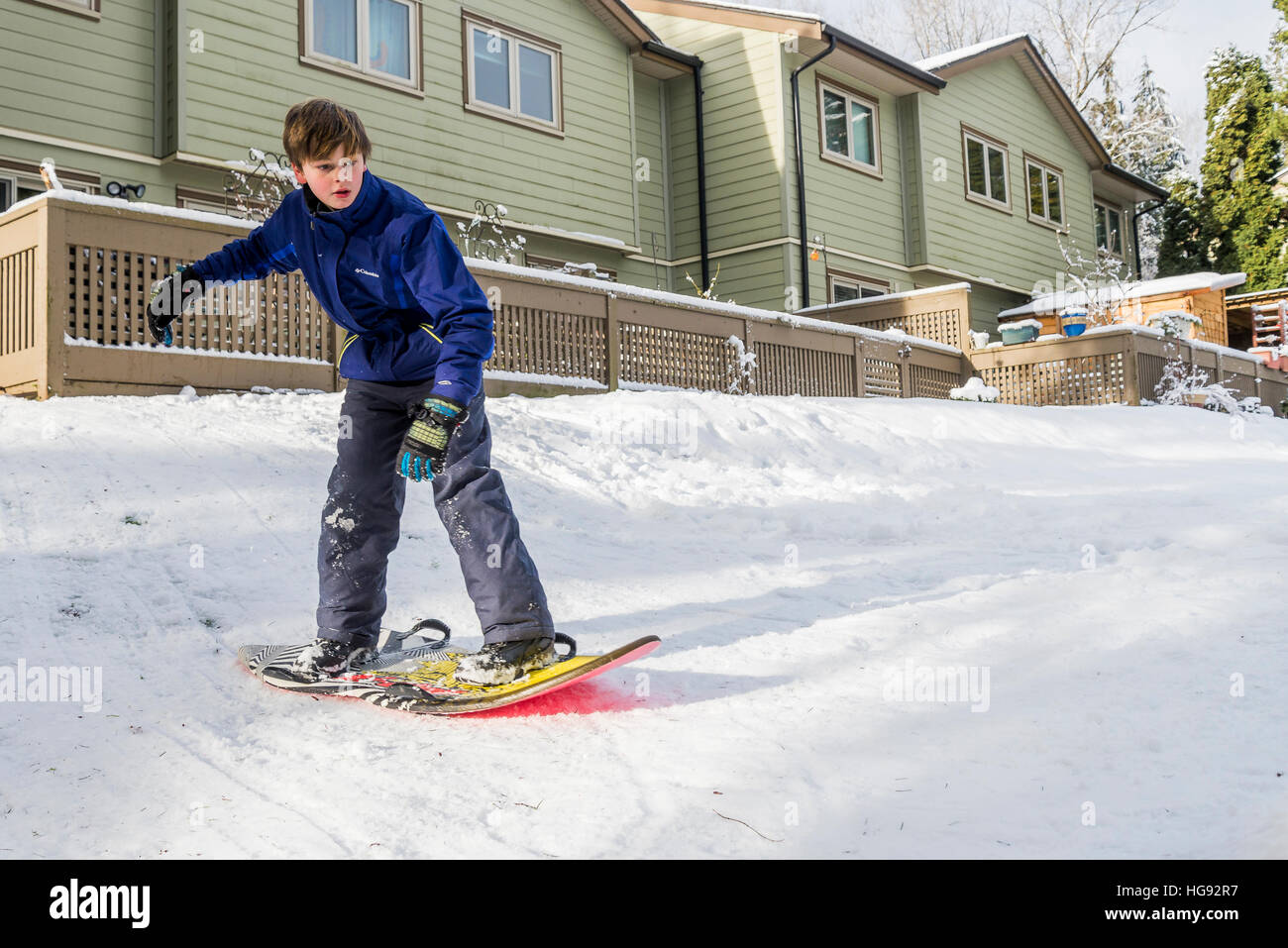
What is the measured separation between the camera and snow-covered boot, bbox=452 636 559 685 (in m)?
3.16

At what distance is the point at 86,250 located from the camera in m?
7.20

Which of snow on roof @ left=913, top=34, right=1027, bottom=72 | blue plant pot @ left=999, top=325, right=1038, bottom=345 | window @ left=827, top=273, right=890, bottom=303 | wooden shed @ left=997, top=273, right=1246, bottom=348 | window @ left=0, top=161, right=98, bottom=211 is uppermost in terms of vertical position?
snow on roof @ left=913, top=34, right=1027, bottom=72

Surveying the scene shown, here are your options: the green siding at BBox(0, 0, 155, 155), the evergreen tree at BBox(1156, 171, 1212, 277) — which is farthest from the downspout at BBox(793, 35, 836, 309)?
the evergreen tree at BBox(1156, 171, 1212, 277)

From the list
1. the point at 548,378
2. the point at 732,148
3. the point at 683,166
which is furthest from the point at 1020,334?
the point at 548,378

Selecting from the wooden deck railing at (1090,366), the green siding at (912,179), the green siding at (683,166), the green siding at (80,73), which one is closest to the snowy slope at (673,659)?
the green siding at (80,73)

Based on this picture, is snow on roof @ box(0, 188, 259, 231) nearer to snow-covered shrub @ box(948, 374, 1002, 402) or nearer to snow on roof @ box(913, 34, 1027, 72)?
snow-covered shrub @ box(948, 374, 1002, 402)

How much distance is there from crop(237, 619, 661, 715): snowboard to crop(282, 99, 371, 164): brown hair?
1574 mm

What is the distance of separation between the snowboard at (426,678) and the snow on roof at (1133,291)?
18.9 m

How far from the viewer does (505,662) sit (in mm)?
3164

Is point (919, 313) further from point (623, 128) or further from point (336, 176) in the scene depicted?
point (336, 176)

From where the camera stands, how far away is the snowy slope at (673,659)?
2385 millimetres

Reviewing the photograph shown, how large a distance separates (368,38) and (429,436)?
11.2 metres
